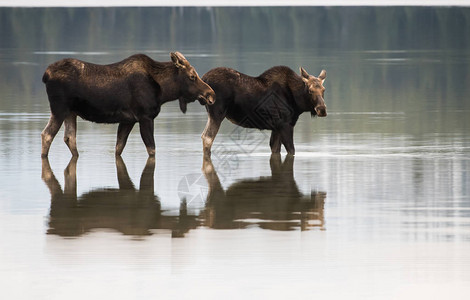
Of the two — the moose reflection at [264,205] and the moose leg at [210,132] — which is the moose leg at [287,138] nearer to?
the moose leg at [210,132]

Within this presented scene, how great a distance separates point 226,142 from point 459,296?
13.5 m

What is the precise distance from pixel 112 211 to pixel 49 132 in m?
6.34

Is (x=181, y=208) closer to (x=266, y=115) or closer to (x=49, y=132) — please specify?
(x=49, y=132)

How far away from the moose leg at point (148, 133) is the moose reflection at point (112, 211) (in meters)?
2.70

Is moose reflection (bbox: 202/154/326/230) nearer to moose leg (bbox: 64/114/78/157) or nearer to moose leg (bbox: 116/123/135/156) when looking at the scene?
moose leg (bbox: 116/123/135/156)

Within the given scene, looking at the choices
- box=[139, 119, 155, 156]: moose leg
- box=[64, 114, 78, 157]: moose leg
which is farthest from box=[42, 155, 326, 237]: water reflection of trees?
box=[64, 114, 78, 157]: moose leg

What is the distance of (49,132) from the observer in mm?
21156

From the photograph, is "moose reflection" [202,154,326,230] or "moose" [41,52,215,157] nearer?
"moose reflection" [202,154,326,230]

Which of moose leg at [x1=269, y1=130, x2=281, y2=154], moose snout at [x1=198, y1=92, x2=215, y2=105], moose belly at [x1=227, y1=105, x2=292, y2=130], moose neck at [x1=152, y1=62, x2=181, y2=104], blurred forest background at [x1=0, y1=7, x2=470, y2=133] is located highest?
blurred forest background at [x1=0, y1=7, x2=470, y2=133]

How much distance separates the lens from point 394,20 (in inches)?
3959

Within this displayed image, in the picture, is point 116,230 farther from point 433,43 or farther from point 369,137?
point 433,43

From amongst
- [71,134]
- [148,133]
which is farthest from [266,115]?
[71,134]

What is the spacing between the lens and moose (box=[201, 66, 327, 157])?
21578mm

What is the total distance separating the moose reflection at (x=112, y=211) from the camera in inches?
549
